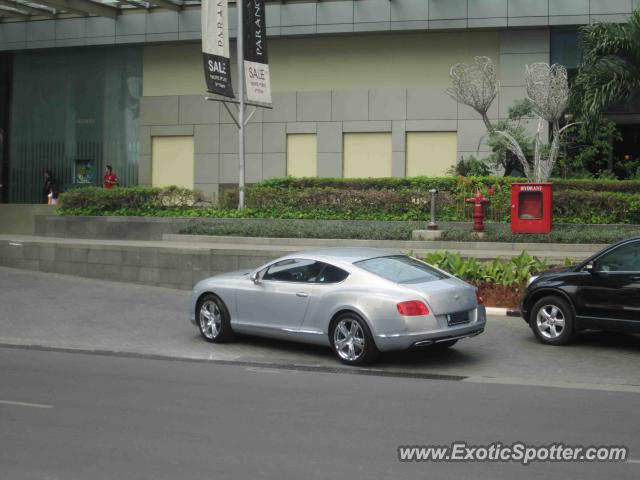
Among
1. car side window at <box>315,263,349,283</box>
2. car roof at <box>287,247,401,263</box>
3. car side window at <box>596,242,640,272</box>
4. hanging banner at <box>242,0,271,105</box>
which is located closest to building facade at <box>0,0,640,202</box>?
hanging banner at <box>242,0,271,105</box>

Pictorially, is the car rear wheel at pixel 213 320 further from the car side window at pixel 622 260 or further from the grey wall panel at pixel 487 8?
the grey wall panel at pixel 487 8

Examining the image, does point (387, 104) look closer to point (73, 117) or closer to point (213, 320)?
point (73, 117)

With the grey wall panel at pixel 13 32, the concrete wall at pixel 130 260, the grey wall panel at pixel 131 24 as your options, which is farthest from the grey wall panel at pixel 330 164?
the grey wall panel at pixel 13 32

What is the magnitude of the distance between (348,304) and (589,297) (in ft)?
11.0

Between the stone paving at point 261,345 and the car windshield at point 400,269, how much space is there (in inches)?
44.0

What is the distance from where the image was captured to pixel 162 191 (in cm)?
2452

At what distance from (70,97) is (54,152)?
7.03 ft

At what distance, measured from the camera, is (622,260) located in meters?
11.9

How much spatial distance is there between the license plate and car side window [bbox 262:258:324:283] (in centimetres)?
191

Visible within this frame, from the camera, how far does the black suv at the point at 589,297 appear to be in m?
11.6

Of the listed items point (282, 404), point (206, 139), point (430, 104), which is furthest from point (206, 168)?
point (282, 404)

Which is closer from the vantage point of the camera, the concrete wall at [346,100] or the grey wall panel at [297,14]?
the concrete wall at [346,100]

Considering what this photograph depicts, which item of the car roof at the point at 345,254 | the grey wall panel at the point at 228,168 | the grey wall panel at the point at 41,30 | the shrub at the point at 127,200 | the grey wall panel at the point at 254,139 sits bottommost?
the car roof at the point at 345,254

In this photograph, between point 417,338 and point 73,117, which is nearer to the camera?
point 417,338
